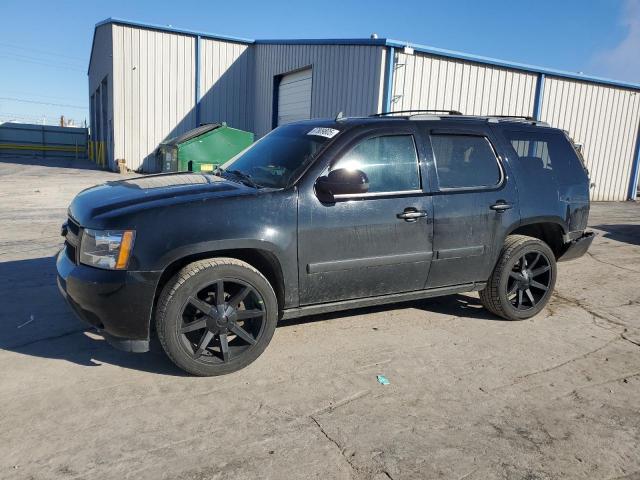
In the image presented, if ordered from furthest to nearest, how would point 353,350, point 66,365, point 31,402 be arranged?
point 353,350 < point 66,365 < point 31,402

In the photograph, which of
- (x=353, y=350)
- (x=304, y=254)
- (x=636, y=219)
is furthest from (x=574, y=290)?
(x=636, y=219)

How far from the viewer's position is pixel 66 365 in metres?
3.53

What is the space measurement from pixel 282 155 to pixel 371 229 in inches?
37.4

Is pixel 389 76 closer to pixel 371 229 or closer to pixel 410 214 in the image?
pixel 410 214

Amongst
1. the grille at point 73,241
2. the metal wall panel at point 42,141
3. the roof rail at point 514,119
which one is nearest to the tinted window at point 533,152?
the roof rail at point 514,119

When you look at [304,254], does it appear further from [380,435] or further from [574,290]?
[574,290]

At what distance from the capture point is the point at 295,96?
55.5 feet

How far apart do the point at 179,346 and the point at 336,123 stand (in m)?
2.14

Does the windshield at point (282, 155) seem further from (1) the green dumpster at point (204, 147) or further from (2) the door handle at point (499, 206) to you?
(1) the green dumpster at point (204, 147)

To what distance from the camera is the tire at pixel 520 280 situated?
14.9ft

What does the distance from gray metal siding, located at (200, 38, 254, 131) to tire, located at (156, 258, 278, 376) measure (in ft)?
62.9

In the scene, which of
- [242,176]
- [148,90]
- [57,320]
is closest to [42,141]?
[148,90]

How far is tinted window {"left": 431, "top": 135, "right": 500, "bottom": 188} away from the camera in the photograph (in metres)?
4.20

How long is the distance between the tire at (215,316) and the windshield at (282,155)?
772 millimetres
